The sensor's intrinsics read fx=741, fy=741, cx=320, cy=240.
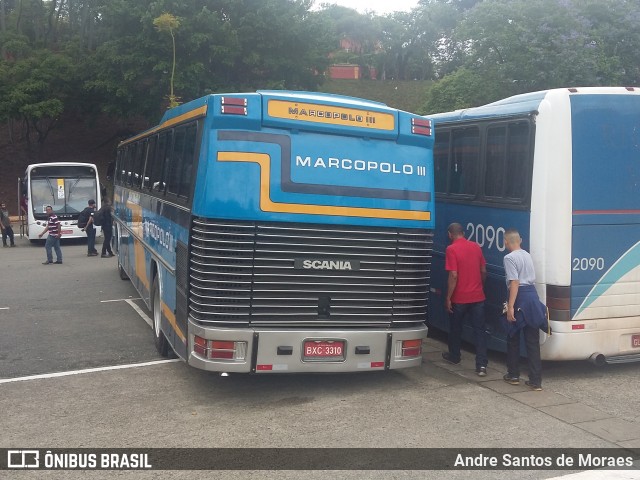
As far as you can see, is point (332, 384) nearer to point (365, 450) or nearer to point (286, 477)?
point (365, 450)

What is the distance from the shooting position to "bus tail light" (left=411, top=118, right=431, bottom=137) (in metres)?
7.98

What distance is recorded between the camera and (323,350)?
7.49 meters

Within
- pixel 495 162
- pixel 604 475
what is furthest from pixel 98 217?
pixel 604 475

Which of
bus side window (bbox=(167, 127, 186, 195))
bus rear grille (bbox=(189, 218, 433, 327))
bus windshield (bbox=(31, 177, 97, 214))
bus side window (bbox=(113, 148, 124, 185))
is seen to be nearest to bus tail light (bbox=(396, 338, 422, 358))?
bus rear grille (bbox=(189, 218, 433, 327))

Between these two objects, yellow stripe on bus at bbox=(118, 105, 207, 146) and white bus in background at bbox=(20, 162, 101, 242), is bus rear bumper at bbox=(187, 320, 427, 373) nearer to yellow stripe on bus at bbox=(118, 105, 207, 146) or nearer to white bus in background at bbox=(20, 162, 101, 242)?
yellow stripe on bus at bbox=(118, 105, 207, 146)

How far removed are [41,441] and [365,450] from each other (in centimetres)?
280

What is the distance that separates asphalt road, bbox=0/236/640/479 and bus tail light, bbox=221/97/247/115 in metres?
2.93

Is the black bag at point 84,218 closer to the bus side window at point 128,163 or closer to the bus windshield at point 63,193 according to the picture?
the bus windshield at point 63,193

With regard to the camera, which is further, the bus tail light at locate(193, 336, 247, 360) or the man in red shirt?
the man in red shirt

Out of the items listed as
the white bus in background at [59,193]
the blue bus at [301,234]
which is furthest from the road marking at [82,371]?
the white bus in background at [59,193]

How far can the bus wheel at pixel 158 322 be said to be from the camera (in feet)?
31.4

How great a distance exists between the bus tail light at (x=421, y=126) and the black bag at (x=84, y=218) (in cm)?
1754

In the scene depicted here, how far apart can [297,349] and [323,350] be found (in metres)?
0.28

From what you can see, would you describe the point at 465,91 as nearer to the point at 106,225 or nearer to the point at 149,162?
the point at 106,225
